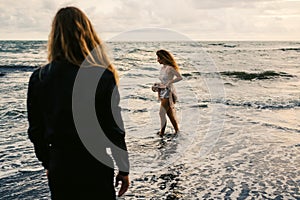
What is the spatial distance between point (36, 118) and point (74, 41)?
565 millimetres

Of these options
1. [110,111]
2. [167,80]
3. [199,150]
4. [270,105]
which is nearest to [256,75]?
[270,105]

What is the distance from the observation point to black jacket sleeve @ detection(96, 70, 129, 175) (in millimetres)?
2305

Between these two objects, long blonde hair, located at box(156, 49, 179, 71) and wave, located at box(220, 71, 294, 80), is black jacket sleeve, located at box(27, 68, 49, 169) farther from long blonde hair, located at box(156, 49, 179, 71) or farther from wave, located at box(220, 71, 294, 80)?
wave, located at box(220, 71, 294, 80)

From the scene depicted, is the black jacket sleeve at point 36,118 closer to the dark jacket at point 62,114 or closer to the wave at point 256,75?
the dark jacket at point 62,114

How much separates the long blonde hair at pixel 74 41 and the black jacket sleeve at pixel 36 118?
184 millimetres

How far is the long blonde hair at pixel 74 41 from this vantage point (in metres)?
2.31

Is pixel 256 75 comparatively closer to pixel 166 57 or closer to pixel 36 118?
pixel 166 57

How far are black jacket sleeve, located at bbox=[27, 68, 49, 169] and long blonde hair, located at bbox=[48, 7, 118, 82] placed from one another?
0.18 metres

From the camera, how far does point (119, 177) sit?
2619 mm

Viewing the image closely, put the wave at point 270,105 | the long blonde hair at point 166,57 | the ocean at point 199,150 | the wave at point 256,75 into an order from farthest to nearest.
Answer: the wave at point 256,75 < the wave at point 270,105 < the long blonde hair at point 166,57 < the ocean at point 199,150

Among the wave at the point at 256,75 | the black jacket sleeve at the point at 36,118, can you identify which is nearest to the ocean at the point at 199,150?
the black jacket sleeve at the point at 36,118

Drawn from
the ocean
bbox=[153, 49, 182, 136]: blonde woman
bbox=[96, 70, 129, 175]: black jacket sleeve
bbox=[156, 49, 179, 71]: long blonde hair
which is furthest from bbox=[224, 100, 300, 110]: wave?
bbox=[96, 70, 129, 175]: black jacket sleeve

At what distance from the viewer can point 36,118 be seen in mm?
2432

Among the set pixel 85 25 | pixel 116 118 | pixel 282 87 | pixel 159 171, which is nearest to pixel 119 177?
pixel 116 118
